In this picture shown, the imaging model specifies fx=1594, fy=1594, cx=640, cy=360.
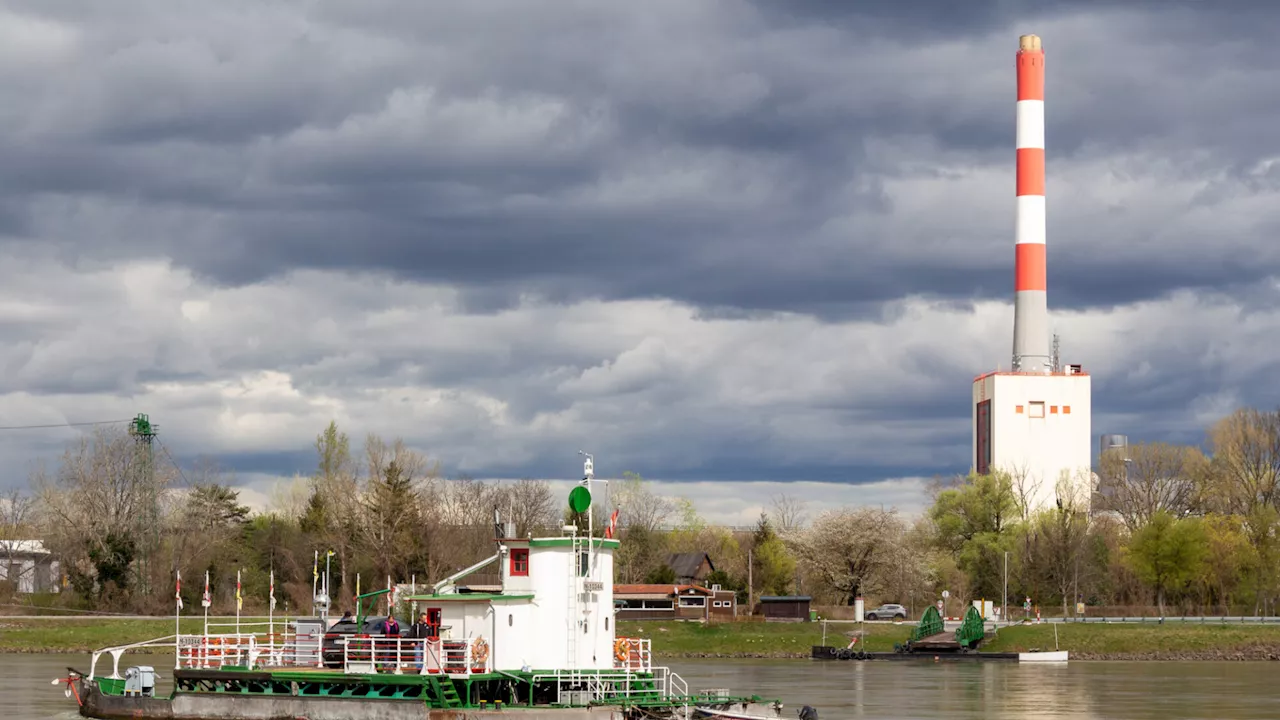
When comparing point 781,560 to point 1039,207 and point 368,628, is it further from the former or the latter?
point 368,628

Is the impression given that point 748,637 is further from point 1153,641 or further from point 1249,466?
point 1249,466

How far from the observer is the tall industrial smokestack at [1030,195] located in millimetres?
138750

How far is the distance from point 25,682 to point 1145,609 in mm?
87430

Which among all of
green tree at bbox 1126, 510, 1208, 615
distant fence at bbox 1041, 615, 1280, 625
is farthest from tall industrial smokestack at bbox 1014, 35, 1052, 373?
distant fence at bbox 1041, 615, 1280, 625

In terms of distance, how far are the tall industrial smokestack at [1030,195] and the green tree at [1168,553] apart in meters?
22.5

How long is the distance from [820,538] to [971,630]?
3862cm

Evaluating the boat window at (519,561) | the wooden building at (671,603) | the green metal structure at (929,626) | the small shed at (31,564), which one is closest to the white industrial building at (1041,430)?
the wooden building at (671,603)

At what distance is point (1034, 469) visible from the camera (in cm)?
15075

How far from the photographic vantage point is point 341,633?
4941cm

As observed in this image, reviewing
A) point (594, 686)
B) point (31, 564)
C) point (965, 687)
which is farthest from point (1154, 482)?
point (31, 564)

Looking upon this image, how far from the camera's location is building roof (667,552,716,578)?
6698 inches

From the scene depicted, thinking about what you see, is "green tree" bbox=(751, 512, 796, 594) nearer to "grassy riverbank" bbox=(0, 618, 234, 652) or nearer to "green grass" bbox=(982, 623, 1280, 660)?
"green grass" bbox=(982, 623, 1280, 660)

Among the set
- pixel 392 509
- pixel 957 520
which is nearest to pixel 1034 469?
pixel 957 520

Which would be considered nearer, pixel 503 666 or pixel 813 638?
pixel 503 666
